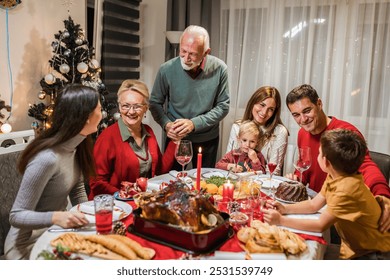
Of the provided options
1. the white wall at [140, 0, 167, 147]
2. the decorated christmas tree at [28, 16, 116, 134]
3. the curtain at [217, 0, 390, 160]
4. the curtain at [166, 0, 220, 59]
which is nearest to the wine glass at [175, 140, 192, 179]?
the decorated christmas tree at [28, 16, 116, 134]

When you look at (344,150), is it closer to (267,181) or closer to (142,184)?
(267,181)

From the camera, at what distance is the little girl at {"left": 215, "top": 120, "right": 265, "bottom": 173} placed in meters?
1.99

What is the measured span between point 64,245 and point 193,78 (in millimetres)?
1564

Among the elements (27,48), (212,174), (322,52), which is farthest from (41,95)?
(322,52)

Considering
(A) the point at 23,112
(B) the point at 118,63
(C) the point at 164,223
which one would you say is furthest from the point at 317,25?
(C) the point at 164,223

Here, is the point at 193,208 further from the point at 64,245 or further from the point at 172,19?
the point at 172,19

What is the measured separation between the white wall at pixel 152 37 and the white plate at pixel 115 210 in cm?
250

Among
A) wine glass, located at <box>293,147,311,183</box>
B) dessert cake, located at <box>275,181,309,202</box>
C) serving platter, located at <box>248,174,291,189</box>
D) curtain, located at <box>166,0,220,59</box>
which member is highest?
curtain, located at <box>166,0,220,59</box>

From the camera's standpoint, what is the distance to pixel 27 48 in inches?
103

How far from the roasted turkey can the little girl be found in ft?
2.72

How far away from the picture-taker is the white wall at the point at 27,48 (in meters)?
2.46

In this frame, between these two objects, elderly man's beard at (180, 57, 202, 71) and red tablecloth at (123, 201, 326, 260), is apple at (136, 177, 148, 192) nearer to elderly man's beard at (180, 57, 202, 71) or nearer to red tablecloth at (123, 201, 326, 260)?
red tablecloth at (123, 201, 326, 260)

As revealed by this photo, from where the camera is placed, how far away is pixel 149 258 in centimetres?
100

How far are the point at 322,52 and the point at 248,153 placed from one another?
5.03 feet
